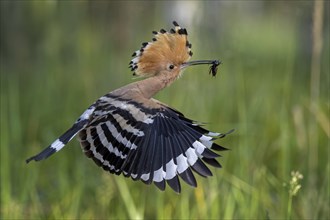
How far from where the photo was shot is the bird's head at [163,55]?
6.14 ft

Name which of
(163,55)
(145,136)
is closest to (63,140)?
(145,136)

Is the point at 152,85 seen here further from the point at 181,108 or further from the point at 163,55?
the point at 181,108

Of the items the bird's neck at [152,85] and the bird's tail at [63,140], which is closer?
the bird's tail at [63,140]

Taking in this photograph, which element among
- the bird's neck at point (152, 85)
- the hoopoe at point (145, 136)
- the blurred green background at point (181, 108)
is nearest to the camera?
the hoopoe at point (145, 136)

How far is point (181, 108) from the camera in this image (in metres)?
2.95

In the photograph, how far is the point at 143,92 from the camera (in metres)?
1.85

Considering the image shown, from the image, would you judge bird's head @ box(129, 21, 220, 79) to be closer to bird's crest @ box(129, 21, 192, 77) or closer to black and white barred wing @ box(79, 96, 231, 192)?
bird's crest @ box(129, 21, 192, 77)

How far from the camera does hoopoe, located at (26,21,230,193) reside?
175cm

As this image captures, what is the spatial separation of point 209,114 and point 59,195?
770mm

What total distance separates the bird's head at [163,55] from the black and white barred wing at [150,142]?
0.11 metres

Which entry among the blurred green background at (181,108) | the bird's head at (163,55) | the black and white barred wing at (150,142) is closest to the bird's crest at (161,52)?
the bird's head at (163,55)

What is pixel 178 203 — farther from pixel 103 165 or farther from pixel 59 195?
pixel 103 165

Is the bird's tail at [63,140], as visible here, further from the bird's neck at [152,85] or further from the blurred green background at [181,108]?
the blurred green background at [181,108]

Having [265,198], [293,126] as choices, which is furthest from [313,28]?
[293,126]
